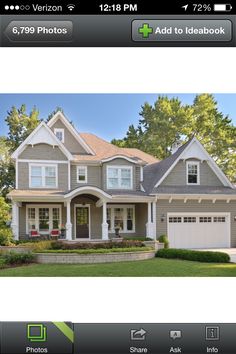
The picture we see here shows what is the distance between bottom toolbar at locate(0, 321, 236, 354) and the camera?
8.41ft

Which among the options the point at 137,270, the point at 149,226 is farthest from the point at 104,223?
the point at 137,270

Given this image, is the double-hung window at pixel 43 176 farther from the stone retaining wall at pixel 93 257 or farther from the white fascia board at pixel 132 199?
the stone retaining wall at pixel 93 257

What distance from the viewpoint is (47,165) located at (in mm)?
11688

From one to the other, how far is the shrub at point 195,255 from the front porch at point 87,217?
1464mm

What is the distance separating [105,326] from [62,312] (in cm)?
35

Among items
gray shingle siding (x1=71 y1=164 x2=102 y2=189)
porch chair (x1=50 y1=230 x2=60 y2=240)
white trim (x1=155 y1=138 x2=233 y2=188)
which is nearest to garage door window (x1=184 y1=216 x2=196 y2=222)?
white trim (x1=155 y1=138 x2=233 y2=188)

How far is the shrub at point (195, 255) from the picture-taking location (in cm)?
845

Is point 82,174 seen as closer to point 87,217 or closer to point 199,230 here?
point 87,217

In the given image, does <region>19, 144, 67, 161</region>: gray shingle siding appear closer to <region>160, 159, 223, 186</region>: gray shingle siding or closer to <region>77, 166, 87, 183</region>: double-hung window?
<region>77, 166, 87, 183</region>: double-hung window

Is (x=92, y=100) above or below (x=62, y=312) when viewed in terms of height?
above

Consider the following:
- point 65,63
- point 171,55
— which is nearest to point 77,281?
point 65,63

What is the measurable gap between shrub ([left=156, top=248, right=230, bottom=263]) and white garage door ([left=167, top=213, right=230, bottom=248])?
2.31 feet

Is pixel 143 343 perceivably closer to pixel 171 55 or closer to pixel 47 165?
pixel 171 55

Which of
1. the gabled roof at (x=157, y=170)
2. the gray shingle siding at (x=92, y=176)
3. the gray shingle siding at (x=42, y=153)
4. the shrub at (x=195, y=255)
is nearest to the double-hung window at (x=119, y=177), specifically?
the gray shingle siding at (x=92, y=176)
